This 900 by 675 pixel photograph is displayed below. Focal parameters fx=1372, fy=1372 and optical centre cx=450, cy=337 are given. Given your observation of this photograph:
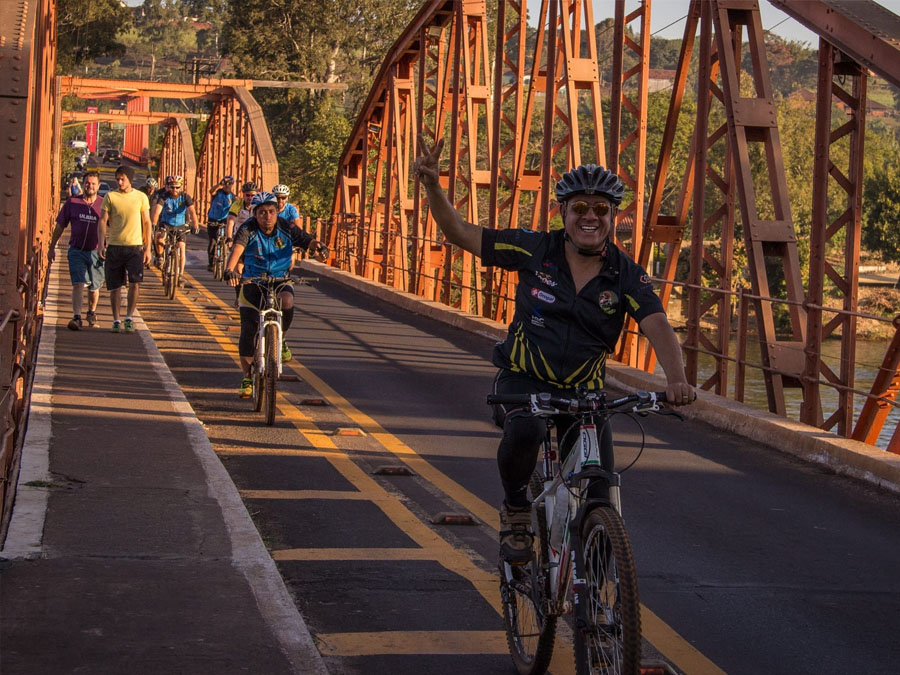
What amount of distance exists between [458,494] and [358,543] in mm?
1475

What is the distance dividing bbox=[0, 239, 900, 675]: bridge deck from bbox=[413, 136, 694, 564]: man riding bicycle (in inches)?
36.3

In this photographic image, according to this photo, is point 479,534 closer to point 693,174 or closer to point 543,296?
point 543,296

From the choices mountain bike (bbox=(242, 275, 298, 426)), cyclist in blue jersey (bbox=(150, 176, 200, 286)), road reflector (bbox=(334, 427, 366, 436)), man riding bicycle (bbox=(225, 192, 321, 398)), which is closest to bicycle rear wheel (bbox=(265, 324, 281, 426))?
mountain bike (bbox=(242, 275, 298, 426))

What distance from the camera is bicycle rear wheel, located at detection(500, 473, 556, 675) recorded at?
186 inches

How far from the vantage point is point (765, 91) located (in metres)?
13.0

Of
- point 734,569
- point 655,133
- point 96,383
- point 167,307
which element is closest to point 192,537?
point 734,569

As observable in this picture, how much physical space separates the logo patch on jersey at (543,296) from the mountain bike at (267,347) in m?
5.73

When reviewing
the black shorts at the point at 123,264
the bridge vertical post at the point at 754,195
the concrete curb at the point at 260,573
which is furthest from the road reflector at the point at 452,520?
the black shorts at the point at 123,264

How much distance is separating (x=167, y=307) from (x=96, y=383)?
29.1 ft

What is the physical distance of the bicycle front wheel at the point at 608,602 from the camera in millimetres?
3865

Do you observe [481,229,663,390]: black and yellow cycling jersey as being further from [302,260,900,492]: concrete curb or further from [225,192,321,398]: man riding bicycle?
[225,192,321,398]: man riding bicycle

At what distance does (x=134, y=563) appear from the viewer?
18.8 ft

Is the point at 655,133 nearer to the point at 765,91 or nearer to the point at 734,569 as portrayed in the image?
the point at 765,91

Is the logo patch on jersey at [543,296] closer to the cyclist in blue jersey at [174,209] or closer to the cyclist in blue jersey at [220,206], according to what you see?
the cyclist in blue jersey at [174,209]
